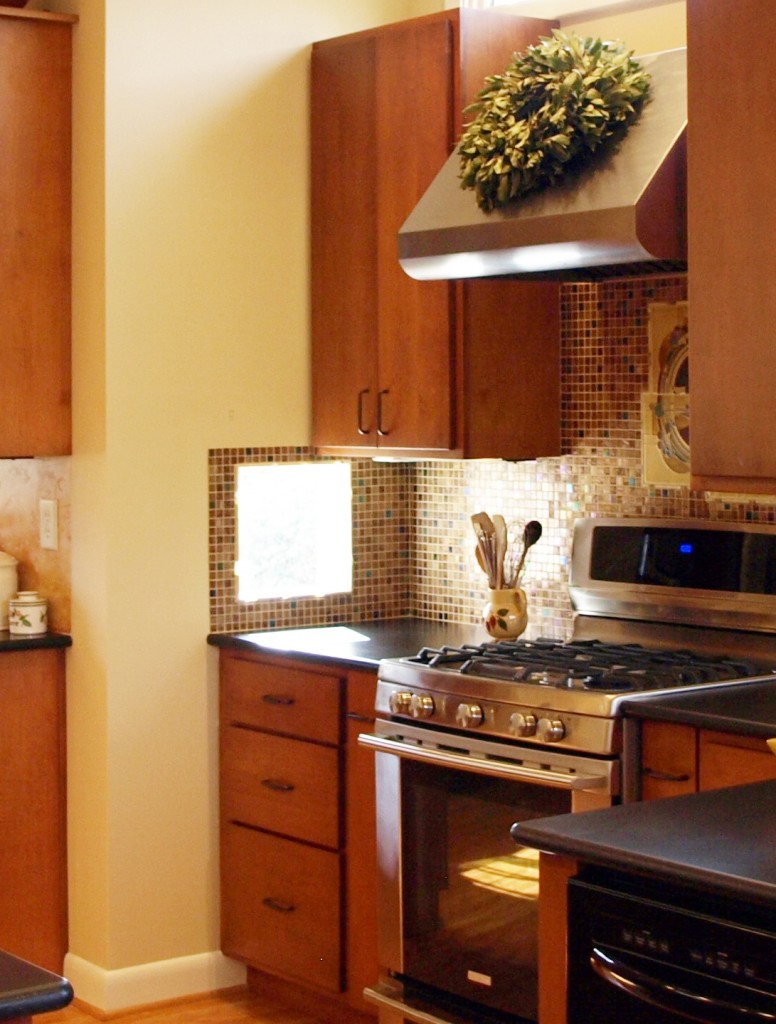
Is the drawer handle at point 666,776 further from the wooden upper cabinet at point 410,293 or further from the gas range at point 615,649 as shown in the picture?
the wooden upper cabinet at point 410,293

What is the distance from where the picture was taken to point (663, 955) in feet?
6.63

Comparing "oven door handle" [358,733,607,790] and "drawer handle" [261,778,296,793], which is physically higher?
"oven door handle" [358,733,607,790]

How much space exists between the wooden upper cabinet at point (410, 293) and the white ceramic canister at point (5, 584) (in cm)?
89

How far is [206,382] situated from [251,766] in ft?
3.22

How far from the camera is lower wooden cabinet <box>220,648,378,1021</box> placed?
12.0 feet

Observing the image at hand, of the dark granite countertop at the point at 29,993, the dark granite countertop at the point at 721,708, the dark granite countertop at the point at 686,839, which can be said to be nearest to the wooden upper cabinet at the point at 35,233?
the dark granite countertop at the point at 721,708

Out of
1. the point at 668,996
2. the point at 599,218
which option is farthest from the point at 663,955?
the point at 599,218

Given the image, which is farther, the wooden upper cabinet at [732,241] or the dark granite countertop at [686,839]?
the wooden upper cabinet at [732,241]

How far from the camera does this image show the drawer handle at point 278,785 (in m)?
3.82

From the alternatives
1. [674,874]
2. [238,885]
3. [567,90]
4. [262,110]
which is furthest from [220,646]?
[674,874]

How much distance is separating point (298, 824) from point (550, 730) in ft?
3.16

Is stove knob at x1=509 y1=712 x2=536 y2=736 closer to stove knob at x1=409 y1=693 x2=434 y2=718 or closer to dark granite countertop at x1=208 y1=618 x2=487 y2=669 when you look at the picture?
stove knob at x1=409 y1=693 x2=434 y2=718

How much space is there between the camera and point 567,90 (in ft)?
10.6

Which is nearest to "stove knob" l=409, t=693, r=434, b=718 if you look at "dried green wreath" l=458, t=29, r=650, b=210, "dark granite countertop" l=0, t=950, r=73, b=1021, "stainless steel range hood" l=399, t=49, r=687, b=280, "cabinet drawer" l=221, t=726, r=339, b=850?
"cabinet drawer" l=221, t=726, r=339, b=850
